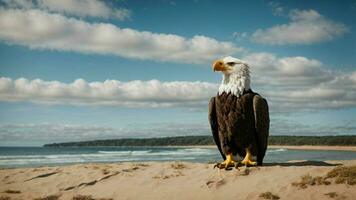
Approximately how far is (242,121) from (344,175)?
2152 millimetres

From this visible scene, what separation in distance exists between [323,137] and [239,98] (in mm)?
99273

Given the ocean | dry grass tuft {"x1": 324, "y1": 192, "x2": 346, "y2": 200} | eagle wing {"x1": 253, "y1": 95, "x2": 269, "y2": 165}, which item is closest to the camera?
dry grass tuft {"x1": 324, "y1": 192, "x2": 346, "y2": 200}

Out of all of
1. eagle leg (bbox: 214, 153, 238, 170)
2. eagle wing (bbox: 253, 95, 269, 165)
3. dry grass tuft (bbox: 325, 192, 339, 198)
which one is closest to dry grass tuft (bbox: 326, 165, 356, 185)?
dry grass tuft (bbox: 325, 192, 339, 198)

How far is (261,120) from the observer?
8930mm

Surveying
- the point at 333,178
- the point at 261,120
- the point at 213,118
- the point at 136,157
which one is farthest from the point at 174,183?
the point at 136,157

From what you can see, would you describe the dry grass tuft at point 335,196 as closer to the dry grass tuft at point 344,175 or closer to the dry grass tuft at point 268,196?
the dry grass tuft at point 344,175

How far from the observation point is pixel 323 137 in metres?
102

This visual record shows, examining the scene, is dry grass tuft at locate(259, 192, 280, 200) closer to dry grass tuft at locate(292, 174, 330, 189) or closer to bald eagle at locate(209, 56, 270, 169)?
dry grass tuft at locate(292, 174, 330, 189)

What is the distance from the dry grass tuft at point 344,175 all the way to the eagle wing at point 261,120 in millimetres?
1569

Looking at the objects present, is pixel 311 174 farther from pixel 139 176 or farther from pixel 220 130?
pixel 139 176

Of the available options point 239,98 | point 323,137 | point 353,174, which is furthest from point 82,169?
point 323,137

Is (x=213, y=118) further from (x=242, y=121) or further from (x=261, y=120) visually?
(x=261, y=120)

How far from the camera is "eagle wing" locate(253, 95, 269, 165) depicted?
28.9 feet

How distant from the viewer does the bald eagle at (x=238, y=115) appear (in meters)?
8.86
